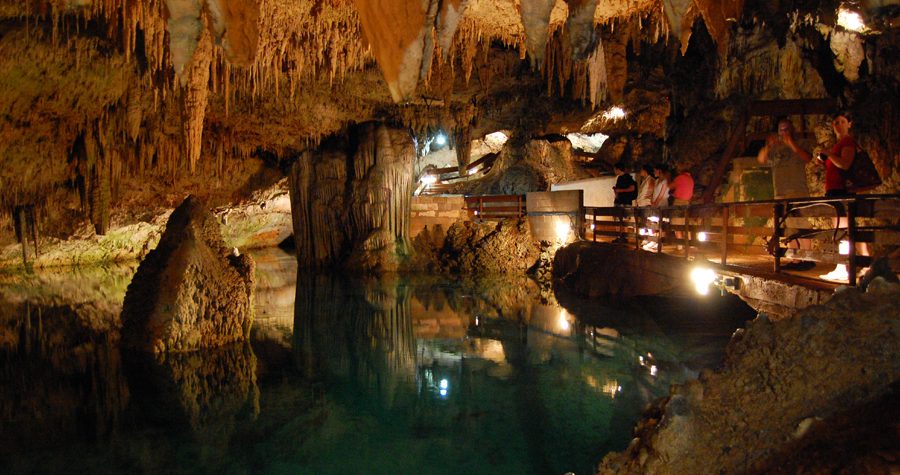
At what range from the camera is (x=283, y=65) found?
9922mm

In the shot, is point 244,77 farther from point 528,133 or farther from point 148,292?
point 528,133

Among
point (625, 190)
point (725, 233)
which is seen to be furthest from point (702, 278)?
point (625, 190)

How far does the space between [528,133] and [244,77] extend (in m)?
11.0

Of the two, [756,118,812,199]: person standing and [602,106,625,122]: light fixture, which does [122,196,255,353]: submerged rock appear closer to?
[756,118,812,199]: person standing

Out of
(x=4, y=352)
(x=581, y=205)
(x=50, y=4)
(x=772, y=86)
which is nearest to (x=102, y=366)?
(x=4, y=352)

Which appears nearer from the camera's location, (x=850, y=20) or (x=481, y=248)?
(x=850, y=20)

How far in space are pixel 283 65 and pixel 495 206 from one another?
24.6 ft

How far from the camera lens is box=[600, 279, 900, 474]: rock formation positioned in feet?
8.24

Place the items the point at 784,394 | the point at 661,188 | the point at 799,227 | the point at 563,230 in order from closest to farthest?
the point at 784,394, the point at 799,227, the point at 661,188, the point at 563,230

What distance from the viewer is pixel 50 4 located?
21.3 feet

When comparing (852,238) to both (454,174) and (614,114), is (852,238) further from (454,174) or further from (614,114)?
(454,174)

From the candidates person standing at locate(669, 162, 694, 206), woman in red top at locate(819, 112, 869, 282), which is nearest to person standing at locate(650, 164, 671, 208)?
person standing at locate(669, 162, 694, 206)

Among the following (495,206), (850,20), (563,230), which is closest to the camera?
(850,20)

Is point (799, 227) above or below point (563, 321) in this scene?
above
